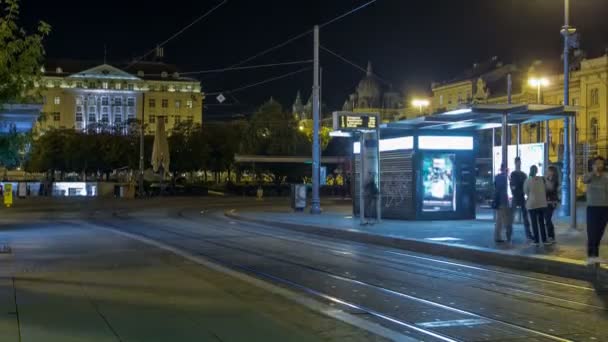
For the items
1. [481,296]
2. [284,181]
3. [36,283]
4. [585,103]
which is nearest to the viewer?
[481,296]

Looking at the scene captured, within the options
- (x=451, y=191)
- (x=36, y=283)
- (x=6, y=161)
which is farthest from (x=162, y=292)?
(x=451, y=191)

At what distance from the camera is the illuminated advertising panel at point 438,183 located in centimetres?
2517

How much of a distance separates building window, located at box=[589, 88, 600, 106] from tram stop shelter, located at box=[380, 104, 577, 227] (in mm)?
52023

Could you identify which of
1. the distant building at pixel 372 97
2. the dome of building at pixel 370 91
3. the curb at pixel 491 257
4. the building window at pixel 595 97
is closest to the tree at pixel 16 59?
the curb at pixel 491 257

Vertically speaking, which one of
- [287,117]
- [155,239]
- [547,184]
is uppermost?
[287,117]

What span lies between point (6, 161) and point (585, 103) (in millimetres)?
71191

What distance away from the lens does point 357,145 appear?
1134 inches

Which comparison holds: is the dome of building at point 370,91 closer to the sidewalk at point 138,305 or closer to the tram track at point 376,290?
the tram track at point 376,290

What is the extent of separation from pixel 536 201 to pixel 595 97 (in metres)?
65.8

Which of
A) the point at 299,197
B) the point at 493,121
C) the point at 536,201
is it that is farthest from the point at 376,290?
the point at 299,197

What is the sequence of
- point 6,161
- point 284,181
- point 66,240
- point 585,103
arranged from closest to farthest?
point 6,161 < point 66,240 < point 284,181 < point 585,103

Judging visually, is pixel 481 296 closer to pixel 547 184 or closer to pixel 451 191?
pixel 547 184

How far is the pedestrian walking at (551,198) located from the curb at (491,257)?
182 cm

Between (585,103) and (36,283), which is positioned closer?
(36,283)
